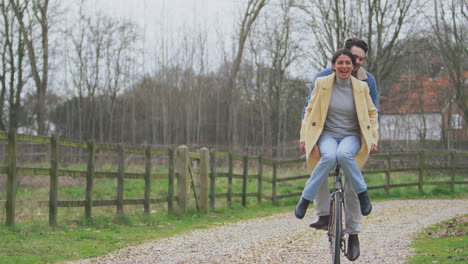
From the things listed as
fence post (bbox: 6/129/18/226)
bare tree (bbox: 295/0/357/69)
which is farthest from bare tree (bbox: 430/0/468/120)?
fence post (bbox: 6/129/18/226)

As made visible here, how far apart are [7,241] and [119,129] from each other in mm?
18301

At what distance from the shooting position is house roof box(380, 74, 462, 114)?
33.1 m

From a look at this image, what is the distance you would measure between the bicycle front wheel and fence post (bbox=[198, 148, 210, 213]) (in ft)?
22.2

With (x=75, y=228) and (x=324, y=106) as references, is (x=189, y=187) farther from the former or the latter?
(x=324, y=106)

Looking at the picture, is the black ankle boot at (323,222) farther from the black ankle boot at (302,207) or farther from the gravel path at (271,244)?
the gravel path at (271,244)

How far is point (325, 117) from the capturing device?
498 cm

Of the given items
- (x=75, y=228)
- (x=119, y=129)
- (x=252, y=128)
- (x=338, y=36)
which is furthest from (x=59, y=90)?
(x=75, y=228)

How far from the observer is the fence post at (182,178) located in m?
11.0

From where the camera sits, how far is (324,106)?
4.98m

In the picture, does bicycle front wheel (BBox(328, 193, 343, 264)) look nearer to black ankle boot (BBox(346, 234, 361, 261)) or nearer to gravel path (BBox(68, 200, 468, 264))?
black ankle boot (BBox(346, 234, 361, 261))

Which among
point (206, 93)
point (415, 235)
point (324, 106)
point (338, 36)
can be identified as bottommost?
point (415, 235)

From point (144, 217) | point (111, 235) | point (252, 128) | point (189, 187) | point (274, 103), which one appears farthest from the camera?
point (274, 103)

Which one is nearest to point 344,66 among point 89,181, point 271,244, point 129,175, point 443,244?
point 271,244

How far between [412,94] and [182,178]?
1108 inches
